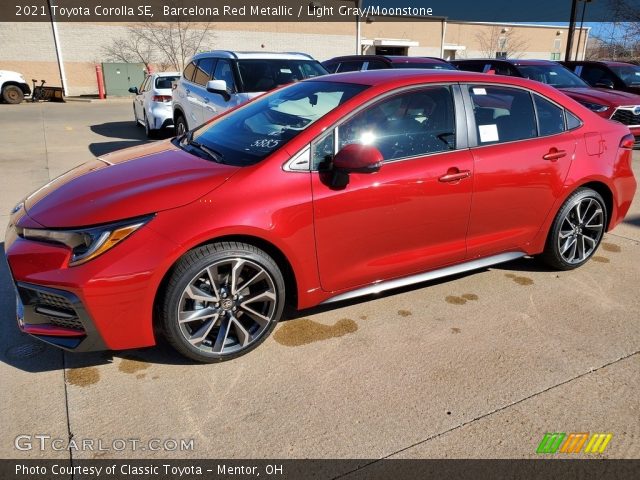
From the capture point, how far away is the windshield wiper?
3.23 metres

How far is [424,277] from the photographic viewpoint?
11.7 ft

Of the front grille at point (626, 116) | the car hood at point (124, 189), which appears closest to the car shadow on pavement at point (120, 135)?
the car hood at point (124, 189)

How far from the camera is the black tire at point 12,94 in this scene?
68.0 feet

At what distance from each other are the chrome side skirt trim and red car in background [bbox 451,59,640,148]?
6573 mm

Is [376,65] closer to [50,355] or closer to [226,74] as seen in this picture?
[226,74]

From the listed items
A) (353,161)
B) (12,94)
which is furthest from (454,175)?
(12,94)

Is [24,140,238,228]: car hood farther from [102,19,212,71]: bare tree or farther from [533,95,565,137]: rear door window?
[102,19,212,71]: bare tree

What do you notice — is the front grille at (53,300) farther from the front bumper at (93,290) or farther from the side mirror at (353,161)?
the side mirror at (353,161)

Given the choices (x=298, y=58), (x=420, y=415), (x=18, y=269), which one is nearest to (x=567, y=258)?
(x=420, y=415)

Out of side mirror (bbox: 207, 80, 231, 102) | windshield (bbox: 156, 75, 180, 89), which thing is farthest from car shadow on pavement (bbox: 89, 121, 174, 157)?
side mirror (bbox: 207, 80, 231, 102)

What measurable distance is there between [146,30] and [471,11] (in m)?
28.8

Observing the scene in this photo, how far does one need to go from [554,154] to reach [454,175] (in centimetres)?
103

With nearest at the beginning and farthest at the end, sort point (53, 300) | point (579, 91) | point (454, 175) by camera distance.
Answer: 1. point (53, 300)
2. point (454, 175)
3. point (579, 91)
